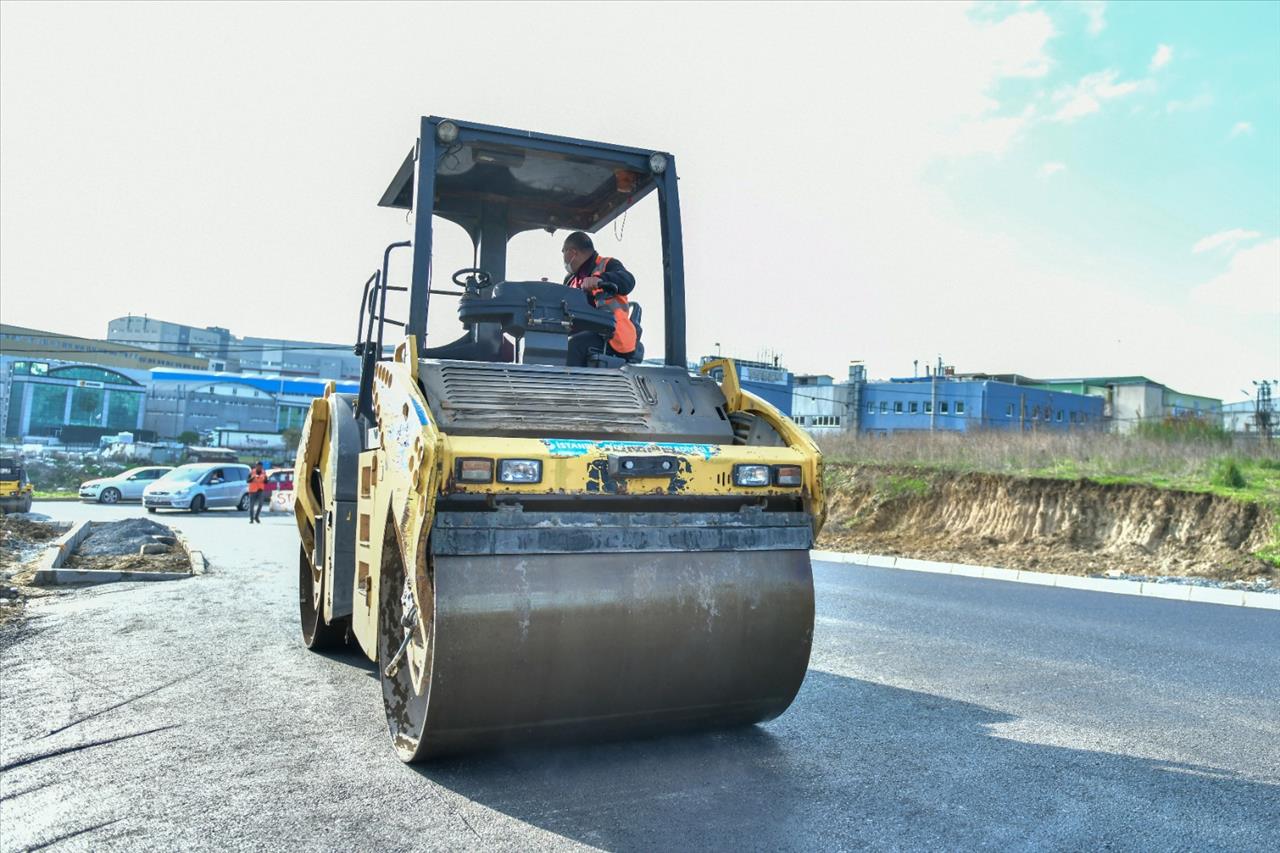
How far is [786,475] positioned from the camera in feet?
13.9

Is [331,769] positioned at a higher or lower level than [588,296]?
lower

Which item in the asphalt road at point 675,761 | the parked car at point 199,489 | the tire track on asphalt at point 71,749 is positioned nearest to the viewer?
the asphalt road at point 675,761

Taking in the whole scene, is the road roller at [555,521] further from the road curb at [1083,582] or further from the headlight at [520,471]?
the road curb at [1083,582]

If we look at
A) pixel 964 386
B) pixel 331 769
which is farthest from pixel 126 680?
pixel 964 386

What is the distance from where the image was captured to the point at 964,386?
177ft

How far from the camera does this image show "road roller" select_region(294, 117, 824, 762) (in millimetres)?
3709

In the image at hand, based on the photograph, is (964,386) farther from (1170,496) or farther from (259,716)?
(259,716)

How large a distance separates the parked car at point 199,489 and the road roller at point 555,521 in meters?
23.7

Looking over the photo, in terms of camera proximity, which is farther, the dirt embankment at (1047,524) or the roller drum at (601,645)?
the dirt embankment at (1047,524)

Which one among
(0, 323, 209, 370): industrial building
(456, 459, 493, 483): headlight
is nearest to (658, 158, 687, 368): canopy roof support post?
(456, 459, 493, 483): headlight

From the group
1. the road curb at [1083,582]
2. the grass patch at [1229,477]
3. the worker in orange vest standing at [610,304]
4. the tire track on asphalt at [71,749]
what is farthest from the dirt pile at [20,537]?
the grass patch at [1229,477]

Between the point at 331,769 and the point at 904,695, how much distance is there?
3.17 meters

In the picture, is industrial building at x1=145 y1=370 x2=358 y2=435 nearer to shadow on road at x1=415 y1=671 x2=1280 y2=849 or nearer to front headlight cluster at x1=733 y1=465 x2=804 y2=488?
shadow on road at x1=415 y1=671 x2=1280 y2=849

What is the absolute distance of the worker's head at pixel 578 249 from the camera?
5.49 meters
